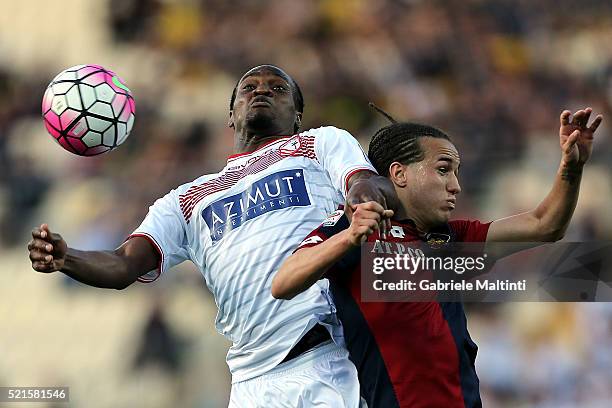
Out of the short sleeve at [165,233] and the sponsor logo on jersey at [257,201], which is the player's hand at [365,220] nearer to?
the sponsor logo on jersey at [257,201]

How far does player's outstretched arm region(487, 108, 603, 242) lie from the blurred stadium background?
11.3 ft

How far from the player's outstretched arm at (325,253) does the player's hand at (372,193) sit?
11 centimetres

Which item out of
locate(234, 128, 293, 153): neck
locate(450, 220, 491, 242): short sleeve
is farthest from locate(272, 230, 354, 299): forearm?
locate(234, 128, 293, 153): neck

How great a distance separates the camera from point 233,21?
1007cm

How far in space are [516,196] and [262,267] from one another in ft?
14.0

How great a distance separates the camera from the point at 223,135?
30.9ft

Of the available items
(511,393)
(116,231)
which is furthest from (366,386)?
(116,231)

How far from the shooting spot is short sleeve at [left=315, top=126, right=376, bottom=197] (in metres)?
3.95

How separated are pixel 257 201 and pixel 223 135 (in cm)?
510

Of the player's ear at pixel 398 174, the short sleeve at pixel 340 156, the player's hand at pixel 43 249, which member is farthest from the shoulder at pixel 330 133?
the player's hand at pixel 43 249

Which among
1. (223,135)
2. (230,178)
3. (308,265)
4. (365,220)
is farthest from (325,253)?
(223,135)

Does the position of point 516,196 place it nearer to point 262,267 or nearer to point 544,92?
point 544,92

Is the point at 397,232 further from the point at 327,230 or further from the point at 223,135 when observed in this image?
the point at 223,135

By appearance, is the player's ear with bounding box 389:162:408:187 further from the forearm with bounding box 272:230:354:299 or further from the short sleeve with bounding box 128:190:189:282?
the short sleeve with bounding box 128:190:189:282
